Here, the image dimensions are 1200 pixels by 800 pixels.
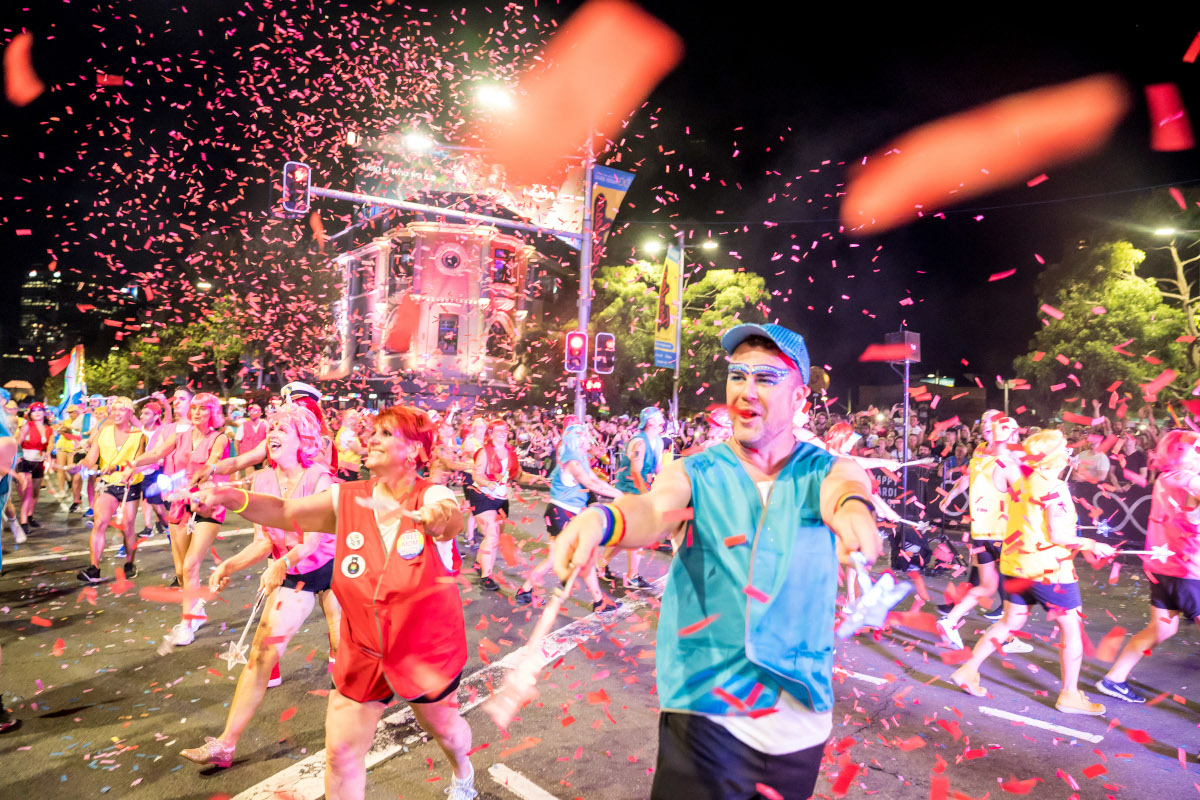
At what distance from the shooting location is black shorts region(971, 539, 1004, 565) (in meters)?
6.90

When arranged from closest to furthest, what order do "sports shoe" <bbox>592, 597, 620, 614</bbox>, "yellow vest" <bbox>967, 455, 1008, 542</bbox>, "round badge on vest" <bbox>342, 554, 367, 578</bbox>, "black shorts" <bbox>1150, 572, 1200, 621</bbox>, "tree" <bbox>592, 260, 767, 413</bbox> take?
"round badge on vest" <bbox>342, 554, 367, 578</bbox>, "black shorts" <bbox>1150, 572, 1200, 621</bbox>, "yellow vest" <bbox>967, 455, 1008, 542</bbox>, "sports shoe" <bbox>592, 597, 620, 614</bbox>, "tree" <bbox>592, 260, 767, 413</bbox>

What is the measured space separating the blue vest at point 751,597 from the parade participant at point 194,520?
4.18 m

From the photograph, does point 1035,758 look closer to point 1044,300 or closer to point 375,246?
point 1044,300

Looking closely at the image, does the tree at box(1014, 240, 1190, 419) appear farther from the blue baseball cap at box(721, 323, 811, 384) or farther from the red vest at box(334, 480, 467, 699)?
the red vest at box(334, 480, 467, 699)

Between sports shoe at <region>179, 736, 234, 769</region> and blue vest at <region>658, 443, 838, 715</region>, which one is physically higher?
blue vest at <region>658, 443, 838, 715</region>

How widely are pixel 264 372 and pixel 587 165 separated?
4643 cm

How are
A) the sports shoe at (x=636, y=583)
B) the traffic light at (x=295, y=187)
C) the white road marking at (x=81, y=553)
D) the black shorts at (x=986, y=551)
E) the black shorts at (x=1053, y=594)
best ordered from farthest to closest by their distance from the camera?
the traffic light at (x=295, y=187), the white road marking at (x=81, y=553), the sports shoe at (x=636, y=583), the black shorts at (x=986, y=551), the black shorts at (x=1053, y=594)

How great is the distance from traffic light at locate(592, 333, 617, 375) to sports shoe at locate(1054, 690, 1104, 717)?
12.8m

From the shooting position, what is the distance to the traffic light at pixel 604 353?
17.3 metres

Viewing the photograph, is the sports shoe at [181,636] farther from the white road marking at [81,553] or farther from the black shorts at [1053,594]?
the black shorts at [1053,594]

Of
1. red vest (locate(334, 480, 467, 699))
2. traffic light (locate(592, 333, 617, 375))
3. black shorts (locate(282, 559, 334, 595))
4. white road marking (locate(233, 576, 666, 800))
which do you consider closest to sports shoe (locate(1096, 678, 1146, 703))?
white road marking (locate(233, 576, 666, 800))

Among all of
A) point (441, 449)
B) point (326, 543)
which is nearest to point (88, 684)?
point (326, 543)

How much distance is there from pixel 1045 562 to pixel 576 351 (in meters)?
12.6

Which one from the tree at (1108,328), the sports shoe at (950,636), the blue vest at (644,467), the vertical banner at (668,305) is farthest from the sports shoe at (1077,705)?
the tree at (1108,328)
